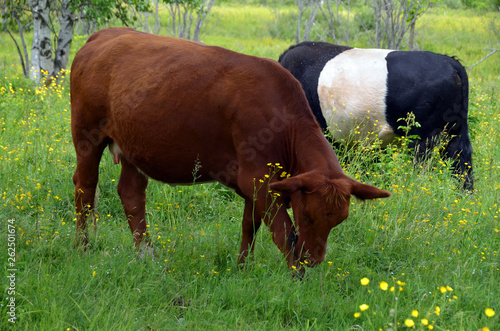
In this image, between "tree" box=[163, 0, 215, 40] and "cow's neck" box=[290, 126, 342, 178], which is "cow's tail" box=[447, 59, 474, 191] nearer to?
"cow's neck" box=[290, 126, 342, 178]

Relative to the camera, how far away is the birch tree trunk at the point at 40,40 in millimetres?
8602

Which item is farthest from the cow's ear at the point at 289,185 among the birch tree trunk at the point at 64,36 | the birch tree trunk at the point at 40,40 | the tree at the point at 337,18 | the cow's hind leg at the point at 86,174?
the birch tree trunk at the point at 64,36

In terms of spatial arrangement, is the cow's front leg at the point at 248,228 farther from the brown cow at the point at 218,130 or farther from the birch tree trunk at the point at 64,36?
the birch tree trunk at the point at 64,36

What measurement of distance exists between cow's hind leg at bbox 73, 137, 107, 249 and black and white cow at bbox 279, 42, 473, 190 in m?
3.16

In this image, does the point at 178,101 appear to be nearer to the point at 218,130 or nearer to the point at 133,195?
the point at 218,130

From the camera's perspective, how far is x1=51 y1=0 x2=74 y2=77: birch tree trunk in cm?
888

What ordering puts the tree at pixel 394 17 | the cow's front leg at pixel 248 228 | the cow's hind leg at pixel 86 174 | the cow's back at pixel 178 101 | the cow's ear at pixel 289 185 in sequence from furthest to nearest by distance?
1. the tree at pixel 394 17
2. the cow's hind leg at pixel 86 174
3. the cow's front leg at pixel 248 228
4. the cow's back at pixel 178 101
5. the cow's ear at pixel 289 185

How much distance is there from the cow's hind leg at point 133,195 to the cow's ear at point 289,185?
1616 mm

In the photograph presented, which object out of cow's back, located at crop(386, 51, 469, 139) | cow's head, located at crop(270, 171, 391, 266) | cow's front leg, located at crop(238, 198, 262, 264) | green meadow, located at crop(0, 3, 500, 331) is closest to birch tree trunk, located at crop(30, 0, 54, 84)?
green meadow, located at crop(0, 3, 500, 331)

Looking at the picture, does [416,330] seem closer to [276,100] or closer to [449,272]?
[449,272]

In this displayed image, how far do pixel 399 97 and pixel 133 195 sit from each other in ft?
11.3

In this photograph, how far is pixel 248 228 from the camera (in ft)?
13.3

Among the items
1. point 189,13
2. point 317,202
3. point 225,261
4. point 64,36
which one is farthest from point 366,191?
point 189,13

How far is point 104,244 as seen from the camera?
4020mm
